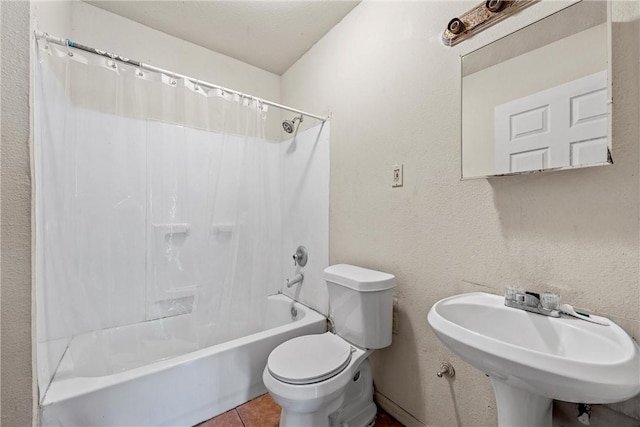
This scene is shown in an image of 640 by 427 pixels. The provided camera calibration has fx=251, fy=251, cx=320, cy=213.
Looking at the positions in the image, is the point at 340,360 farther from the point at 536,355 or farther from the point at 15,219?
the point at 15,219

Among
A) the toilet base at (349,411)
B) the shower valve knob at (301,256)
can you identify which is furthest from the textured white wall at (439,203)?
the shower valve knob at (301,256)

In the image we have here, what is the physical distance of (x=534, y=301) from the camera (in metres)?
0.85

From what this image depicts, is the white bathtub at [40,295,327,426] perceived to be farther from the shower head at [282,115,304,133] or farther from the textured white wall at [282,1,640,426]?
the shower head at [282,115,304,133]

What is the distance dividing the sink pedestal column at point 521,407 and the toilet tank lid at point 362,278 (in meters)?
0.59

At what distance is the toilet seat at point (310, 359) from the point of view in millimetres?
1120

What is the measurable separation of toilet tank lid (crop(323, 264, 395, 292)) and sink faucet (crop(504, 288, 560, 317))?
1.72ft

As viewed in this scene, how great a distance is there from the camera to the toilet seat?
44.1 inches

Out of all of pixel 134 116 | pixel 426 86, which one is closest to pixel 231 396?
pixel 134 116

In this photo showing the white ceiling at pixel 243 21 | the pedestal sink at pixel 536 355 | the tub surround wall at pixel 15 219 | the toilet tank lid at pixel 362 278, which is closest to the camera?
the pedestal sink at pixel 536 355

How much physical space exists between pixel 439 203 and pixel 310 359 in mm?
991

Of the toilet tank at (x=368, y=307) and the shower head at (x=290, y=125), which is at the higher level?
the shower head at (x=290, y=125)

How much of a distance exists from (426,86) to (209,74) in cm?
178

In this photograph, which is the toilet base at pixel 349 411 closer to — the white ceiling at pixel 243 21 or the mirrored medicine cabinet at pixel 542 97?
the mirrored medicine cabinet at pixel 542 97

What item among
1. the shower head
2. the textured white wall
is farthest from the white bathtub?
the shower head
